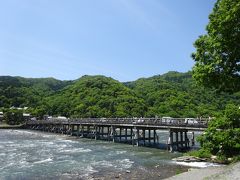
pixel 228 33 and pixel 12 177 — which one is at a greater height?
pixel 228 33

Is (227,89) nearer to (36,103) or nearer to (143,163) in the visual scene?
(143,163)

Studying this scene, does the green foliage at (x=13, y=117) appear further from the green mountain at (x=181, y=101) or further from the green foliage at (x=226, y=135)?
the green foliage at (x=226, y=135)

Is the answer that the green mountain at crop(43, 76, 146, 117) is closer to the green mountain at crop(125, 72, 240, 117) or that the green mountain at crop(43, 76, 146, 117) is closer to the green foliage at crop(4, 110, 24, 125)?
the green mountain at crop(125, 72, 240, 117)

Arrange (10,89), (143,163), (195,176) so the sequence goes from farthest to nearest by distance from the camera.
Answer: (10,89) → (143,163) → (195,176)

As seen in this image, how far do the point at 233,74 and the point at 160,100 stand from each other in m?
121

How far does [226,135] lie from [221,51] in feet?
23.5

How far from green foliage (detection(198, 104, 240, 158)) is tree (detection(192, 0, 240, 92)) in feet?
13.9

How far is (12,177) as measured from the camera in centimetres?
2400

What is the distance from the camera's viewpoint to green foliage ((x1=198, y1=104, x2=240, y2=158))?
24.6m

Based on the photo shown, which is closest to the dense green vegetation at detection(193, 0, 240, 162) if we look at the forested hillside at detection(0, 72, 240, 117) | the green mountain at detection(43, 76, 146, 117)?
the forested hillside at detection(0, 72, 240, 117)

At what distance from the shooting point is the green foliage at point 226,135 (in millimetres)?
24641

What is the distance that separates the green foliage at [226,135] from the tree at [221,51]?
4251 millimetres

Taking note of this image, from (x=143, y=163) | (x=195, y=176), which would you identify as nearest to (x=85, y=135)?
(x=143, y=163)

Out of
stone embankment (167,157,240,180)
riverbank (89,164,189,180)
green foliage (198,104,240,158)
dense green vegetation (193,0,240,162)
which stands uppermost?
dense green vegetation (193,0,240,162)
